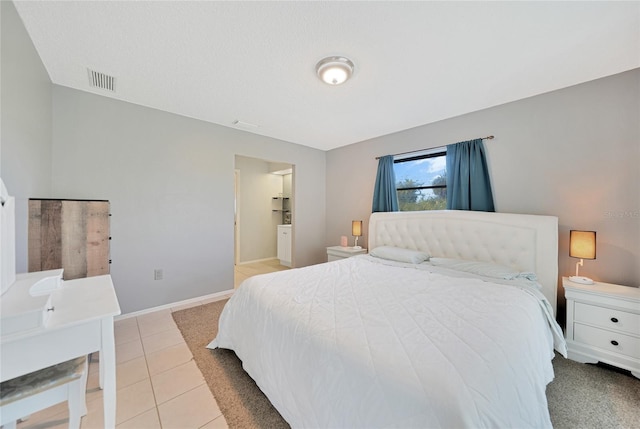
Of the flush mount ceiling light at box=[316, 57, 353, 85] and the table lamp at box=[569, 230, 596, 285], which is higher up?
the flush mount ceiling light at box=[316, 57, 353, 85]

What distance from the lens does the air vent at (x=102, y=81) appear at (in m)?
2.15

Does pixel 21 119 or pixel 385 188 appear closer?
pixel 21 119

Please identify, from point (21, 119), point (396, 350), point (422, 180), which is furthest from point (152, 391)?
point (422, 180)

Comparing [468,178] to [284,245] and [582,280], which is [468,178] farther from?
[284,245]

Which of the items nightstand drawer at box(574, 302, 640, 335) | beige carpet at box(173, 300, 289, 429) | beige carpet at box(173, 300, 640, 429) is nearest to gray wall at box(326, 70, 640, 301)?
nightstand drawer at box(574, 302, 640, 335)

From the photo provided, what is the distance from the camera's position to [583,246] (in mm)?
2027

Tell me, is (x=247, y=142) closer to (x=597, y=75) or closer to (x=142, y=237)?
(x=142, y=237)

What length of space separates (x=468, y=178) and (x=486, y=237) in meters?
0.77

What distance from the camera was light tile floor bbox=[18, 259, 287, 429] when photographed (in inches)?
54.5

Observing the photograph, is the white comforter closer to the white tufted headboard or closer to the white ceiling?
the white tufted headboard

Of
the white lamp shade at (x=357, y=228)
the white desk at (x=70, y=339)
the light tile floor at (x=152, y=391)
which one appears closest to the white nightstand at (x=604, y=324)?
the white lamp shade at (x=357, y=228)

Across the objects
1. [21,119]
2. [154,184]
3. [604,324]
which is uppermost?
[21,119]

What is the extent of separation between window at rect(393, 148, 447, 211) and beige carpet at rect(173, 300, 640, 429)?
2000 millimetres

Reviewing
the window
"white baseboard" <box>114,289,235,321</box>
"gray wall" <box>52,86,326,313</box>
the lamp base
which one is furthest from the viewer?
the window
